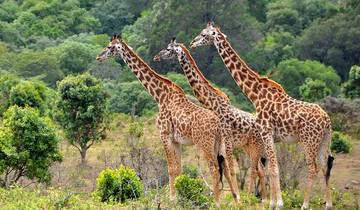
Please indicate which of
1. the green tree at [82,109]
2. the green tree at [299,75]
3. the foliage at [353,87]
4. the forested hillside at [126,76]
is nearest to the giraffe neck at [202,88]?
the forested hillside at [126,76]

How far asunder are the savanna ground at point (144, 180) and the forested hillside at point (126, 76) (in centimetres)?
6

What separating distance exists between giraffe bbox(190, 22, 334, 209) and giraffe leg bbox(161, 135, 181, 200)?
4.79 feet

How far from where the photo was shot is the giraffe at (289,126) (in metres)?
13.3

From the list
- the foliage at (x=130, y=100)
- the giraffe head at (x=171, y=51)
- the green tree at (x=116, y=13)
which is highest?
the green tree at (x=116, y=13)

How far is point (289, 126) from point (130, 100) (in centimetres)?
2317

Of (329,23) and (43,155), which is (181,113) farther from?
(329,23)

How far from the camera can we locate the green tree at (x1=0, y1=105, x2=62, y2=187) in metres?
16.7

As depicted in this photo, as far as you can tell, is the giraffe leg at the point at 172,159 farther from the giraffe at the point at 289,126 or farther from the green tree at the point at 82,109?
the green tree at the point at 82,109

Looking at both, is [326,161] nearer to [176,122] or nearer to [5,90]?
[176,122]

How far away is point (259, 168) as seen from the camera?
47.0 ft

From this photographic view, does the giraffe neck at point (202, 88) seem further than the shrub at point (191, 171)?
No

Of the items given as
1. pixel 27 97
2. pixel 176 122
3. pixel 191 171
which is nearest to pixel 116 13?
pixel 27 97

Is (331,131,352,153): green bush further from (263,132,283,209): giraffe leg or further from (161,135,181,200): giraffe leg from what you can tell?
(263,132,283,209): giraffe leg

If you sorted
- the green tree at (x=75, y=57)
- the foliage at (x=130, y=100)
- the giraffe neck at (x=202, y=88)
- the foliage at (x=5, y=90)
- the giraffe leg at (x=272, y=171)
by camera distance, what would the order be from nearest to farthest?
1. the giraffe leg at (x=272, y=171)
2. the giraffe neck at (x=202, y=88)
3. the foliage at (x=5, y=90)
4. the foliage at (x=130, y=100)
5. the green tree at (x=75, y=57)
